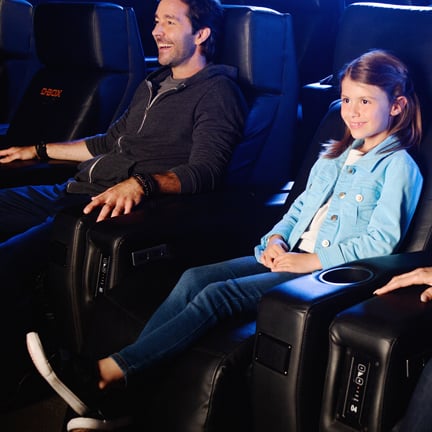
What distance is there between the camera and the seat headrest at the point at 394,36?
2010 mm

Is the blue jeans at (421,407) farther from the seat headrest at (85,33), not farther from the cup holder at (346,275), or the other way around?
the seat headrest at (85,33)

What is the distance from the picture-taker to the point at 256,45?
243 cm

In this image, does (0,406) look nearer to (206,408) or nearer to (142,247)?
(142,247)

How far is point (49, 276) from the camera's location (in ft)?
7.24

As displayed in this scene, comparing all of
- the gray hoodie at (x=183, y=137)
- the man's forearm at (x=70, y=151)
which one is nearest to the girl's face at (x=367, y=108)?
the gray hoodie at (x=183, y=137)

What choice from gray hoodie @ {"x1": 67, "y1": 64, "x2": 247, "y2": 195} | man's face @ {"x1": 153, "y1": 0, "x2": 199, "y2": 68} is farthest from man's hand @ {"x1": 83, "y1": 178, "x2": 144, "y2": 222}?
man's face @ {"x1": 153, "y1": 0, "x2": 199, "y2": 68}

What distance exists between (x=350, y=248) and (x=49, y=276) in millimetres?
898

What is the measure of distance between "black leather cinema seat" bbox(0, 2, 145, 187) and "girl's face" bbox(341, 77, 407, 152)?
1337 mm

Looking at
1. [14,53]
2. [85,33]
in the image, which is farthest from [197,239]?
[14,53]

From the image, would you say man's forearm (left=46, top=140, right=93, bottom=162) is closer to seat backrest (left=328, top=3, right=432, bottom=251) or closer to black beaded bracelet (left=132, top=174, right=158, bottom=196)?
black beaded bracelet (left=132, top=174, right=158, bottom=196)

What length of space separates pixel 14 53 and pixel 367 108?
8.24 feet

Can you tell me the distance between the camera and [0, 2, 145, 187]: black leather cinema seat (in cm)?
294

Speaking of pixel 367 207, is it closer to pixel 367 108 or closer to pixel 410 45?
pixel 367 108

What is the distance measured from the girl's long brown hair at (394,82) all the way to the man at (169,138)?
1.77 feet
